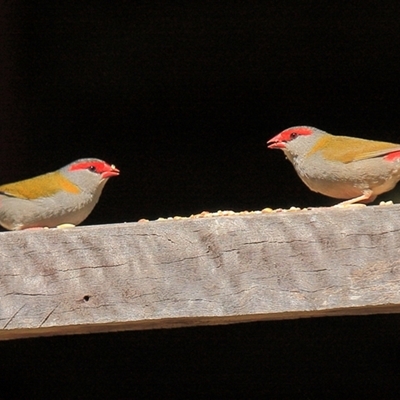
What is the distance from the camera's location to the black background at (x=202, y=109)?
5312 millimetres

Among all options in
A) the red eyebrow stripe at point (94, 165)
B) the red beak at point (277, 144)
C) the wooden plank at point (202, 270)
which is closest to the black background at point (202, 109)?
the red eyebrow stripe at point (94, 165)

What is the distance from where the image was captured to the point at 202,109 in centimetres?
566

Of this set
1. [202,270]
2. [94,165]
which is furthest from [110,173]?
[202,270]

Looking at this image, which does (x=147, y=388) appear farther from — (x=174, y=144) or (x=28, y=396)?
(x=174, y=144)

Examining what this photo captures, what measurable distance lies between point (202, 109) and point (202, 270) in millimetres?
3658

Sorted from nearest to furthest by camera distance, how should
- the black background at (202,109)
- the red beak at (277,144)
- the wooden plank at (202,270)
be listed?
the wooden plank at (202,270), the red beak at (277,144), the black background at (202,109)

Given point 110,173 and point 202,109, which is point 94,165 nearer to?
point 110,173

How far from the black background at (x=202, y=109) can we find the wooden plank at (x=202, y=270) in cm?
322

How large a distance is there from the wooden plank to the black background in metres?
3.22

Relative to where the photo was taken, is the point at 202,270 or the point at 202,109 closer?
the point at 202,270

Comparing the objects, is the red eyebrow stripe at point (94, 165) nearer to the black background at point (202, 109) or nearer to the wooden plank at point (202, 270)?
the black background at point (202, 109)

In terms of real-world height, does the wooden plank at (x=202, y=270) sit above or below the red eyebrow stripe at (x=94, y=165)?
above

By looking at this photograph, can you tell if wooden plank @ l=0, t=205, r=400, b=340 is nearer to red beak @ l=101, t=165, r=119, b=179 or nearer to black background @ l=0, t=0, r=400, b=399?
red beak @ l=101, t=165, r=119, b=179

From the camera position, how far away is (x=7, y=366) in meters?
5.11
